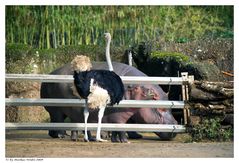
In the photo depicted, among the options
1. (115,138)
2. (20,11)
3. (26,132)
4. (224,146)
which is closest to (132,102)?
(115,138)

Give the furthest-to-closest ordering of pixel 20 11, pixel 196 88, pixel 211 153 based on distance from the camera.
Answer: pixel 20 11 → pixel 196 88 → pixel 211 153

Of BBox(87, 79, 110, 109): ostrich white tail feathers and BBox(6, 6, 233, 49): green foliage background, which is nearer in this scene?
BBox(87, 79, 110, 109): ostrich white tail feathers

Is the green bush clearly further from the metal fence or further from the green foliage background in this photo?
the green foliage background

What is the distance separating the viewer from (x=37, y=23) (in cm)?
2111

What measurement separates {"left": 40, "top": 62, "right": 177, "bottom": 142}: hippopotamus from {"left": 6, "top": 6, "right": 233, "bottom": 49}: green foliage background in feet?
20.2

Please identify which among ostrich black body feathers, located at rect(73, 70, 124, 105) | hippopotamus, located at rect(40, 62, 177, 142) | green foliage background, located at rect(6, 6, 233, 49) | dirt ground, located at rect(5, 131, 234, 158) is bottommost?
dirt ground, located at rect(5, 131, 234, 158)

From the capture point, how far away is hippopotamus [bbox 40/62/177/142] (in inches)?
527

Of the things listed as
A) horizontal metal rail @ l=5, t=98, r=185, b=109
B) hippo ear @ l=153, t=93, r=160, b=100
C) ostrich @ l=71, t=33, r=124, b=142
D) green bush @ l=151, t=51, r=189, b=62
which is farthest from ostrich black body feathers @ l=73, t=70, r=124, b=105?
green bush @ l=151, t=51, r=189, b=62

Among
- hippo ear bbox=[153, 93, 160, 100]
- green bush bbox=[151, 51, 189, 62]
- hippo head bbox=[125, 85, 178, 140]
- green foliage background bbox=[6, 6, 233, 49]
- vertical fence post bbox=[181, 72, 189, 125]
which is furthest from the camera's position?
green foliage background bbox=[6, 6, 233, 49]

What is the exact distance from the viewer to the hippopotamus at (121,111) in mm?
13391

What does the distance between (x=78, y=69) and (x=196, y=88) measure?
2.00 meters

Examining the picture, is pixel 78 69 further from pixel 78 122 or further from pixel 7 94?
pixel 7 94

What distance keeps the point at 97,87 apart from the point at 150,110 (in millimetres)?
1502

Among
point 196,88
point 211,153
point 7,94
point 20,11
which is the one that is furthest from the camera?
point 20,11
